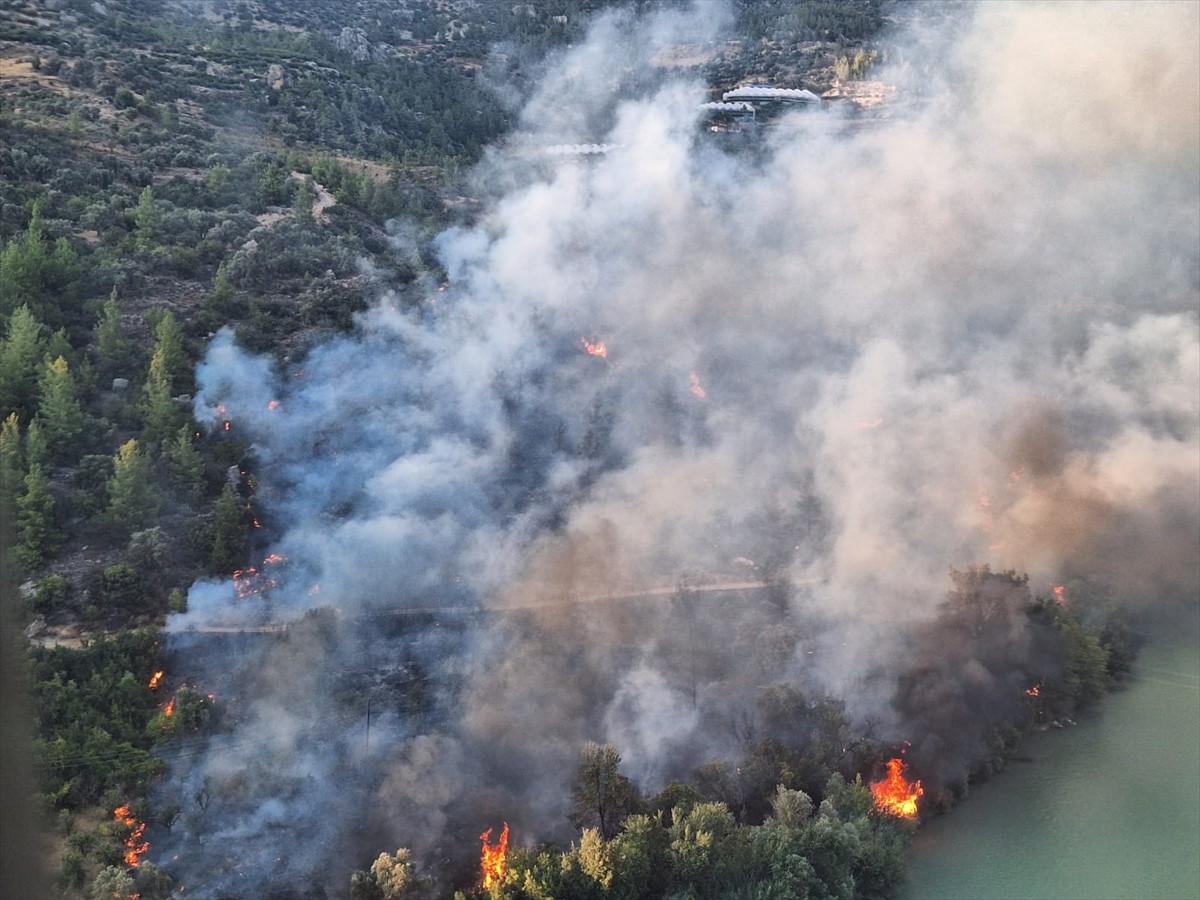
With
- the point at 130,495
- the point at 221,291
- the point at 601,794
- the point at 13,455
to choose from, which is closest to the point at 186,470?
the point at 130,495

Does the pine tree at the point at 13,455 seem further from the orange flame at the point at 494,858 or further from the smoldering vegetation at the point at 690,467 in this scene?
the orange flame at the point at 494,858

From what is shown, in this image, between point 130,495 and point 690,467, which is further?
point 690,467

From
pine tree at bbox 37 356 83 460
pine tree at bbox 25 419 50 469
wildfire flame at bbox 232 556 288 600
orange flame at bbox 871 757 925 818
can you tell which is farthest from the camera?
pine tree at bbox 37 356 83 460

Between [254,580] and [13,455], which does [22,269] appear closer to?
[13,455]

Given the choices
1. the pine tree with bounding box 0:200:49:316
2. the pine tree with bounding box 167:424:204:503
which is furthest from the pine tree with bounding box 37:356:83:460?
the pine tree with bounding box 0:200:49:316

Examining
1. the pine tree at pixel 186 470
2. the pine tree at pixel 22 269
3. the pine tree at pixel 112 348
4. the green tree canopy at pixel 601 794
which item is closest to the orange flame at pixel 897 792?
the green tree canopy at pixel 601 794

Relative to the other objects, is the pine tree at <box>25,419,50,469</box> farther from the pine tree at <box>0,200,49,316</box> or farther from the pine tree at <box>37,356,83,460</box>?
the pine tree at <box>0,200,49,316</box>
